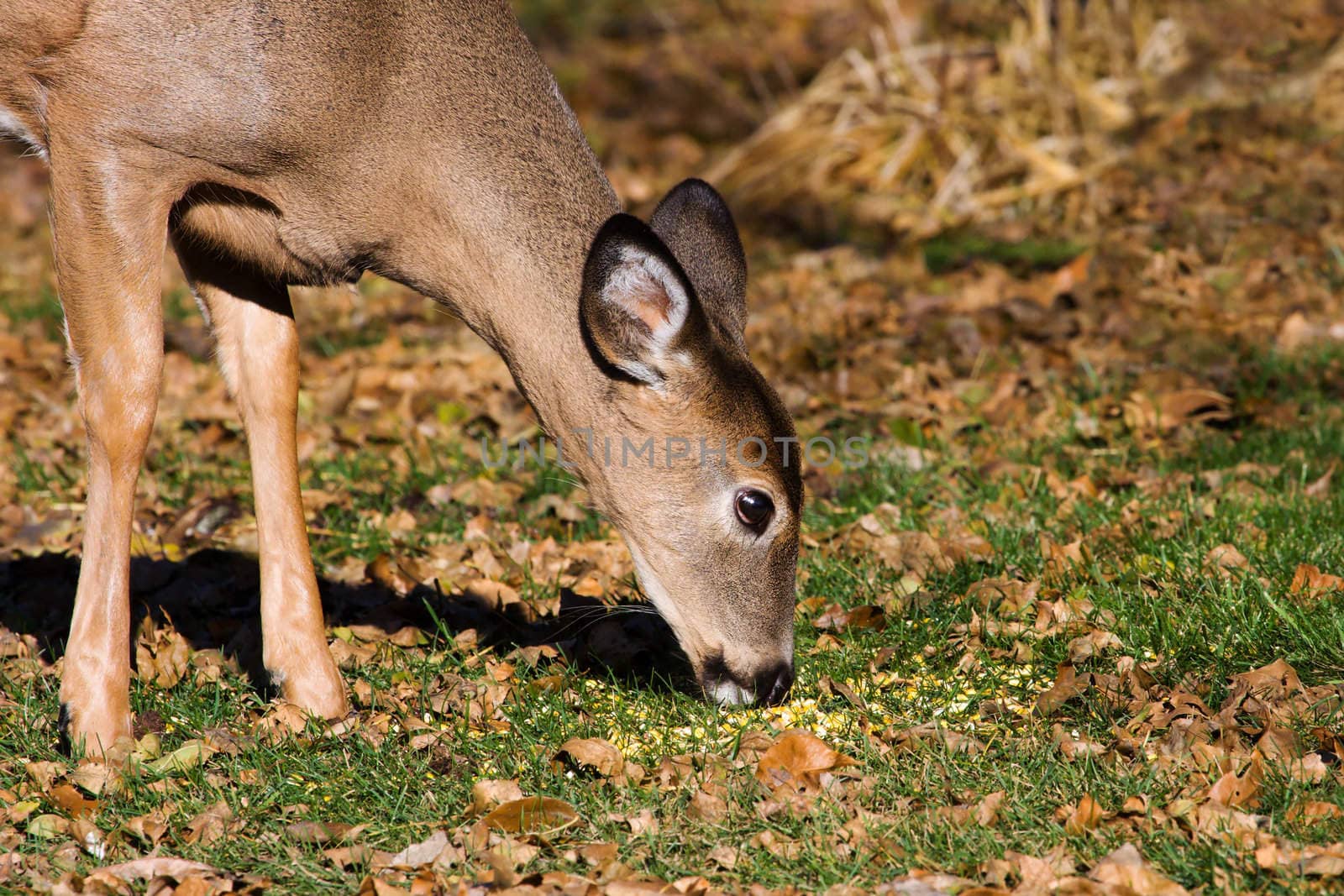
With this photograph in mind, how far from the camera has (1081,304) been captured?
8148mm

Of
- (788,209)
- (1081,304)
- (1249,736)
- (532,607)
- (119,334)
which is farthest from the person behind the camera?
(788,209)

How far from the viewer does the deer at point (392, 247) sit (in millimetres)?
4398

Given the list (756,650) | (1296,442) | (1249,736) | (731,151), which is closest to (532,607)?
(756,650)

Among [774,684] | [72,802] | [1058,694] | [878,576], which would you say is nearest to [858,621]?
[878,576]

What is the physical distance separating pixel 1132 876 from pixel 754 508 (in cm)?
165

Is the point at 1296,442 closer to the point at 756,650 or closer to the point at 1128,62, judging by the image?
the point at 756,650

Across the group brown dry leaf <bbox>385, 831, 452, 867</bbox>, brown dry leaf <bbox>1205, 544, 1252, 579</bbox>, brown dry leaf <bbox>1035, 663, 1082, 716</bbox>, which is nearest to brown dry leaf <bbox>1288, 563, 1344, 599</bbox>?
brown dry leaf <bbox>1205, 544, 1252, 579</bbox>

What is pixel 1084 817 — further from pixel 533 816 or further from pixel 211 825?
pixel 211 825

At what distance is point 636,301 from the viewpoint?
4.34m

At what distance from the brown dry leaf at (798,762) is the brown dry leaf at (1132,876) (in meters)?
Result: 0.81

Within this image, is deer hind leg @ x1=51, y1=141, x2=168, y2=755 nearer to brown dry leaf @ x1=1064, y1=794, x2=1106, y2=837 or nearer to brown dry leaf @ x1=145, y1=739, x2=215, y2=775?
brown dry leaf @ x1=145, y1=739, x2=215, y2=775

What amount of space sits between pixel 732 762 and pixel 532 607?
5.11ft

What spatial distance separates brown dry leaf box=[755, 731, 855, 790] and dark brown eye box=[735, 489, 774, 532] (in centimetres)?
74

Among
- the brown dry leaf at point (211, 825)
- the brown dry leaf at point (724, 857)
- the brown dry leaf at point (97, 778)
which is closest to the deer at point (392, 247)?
the brown dry leaf at point (97, 778)
